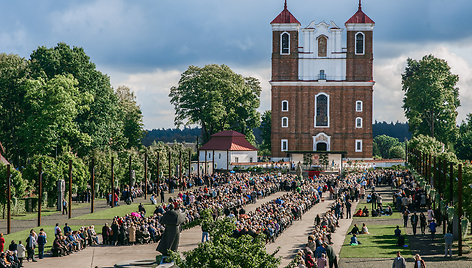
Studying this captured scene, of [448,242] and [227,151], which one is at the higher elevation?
[227,151]

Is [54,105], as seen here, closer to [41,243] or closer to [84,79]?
[84,79]

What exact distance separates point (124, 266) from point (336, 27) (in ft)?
240

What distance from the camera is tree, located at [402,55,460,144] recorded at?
8738cm

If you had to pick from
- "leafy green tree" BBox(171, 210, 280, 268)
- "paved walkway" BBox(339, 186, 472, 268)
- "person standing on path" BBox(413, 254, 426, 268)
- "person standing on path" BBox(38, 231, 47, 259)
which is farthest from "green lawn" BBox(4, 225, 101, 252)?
"person standing on path" BBox(413, 254, 426, 268)

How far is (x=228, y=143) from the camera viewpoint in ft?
285

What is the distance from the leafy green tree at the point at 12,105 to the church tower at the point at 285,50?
36702 millimetres

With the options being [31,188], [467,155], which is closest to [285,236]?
[31,188]

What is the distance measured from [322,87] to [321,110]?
3212mm

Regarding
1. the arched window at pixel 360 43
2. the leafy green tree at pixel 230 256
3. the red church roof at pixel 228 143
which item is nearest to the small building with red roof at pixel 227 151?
the red church roof at pixel 228 143

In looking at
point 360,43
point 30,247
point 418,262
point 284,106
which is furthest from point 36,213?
point 360,43

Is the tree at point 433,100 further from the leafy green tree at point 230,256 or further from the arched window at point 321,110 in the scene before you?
the leafy green tree at point 230,256

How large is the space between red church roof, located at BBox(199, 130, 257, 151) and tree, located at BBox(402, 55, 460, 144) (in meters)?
22.6

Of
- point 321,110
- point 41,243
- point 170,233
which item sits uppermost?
point 321,110

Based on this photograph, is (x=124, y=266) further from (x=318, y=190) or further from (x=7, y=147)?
(x=7, y=147)
